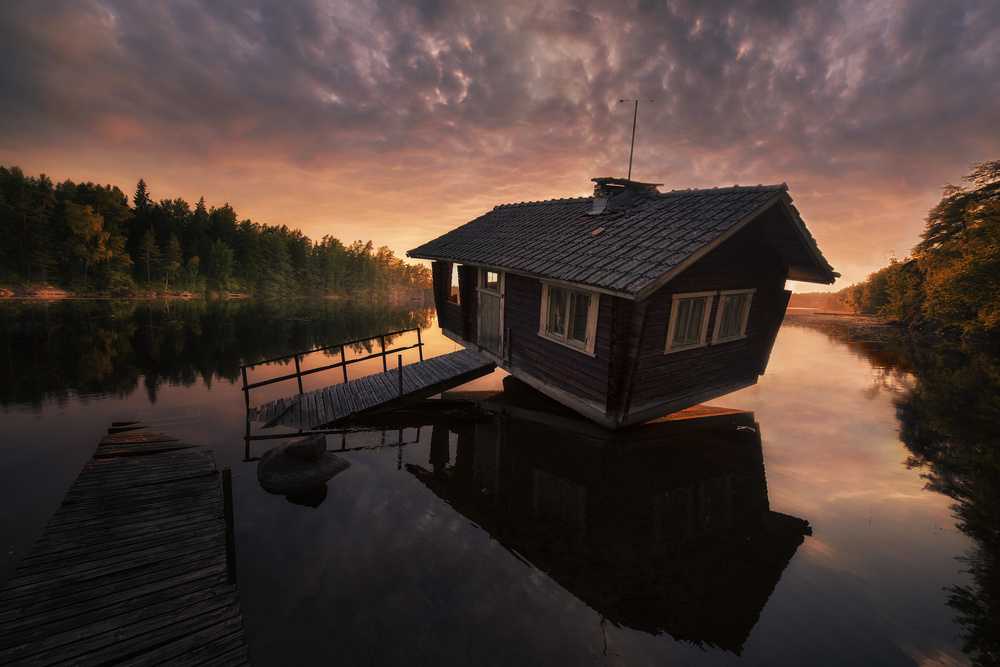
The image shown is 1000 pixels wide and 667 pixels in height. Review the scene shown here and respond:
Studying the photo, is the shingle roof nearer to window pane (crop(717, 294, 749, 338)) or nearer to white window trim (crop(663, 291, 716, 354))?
white window trim (crop(663, 291, 716, 354))

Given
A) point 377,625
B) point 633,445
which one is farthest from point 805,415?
point 377,625

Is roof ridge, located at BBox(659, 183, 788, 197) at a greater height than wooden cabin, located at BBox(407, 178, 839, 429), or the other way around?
roof ridge, located at BBox(659, 183, 788, 197)

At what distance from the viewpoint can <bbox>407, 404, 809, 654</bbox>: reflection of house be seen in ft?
17.3

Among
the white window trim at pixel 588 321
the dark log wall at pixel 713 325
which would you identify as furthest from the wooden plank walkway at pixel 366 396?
the dark log wall at pixel 713 325

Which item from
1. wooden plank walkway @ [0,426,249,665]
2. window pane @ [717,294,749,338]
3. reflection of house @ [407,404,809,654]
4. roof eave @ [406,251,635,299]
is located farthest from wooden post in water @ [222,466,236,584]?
window pane @ [717,294,749,338]

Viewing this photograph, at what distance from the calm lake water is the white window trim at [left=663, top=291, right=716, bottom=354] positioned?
2.56 metres

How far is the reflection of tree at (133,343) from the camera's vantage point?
1595 centimetres

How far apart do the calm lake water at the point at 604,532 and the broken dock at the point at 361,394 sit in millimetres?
713

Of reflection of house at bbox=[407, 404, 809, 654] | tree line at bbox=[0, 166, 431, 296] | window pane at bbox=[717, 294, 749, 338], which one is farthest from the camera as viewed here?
tree line at bbox=[0, 166, 431, 296]

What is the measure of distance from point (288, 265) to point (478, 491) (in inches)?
3475

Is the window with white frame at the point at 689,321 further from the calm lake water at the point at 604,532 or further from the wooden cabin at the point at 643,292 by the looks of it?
the calm lake water at the point at 604,532

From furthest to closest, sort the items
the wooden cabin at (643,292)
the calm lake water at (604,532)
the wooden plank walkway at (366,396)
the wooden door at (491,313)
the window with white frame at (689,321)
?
the wooden door at (491,313)
the wooden plank walkway at (366,396)
the window with white frame at (689,321)
the wooden cabin at (643,292)
the calm lake water at (604,532)

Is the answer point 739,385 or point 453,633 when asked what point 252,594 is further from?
point 739,385

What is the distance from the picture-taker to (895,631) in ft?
16.0
